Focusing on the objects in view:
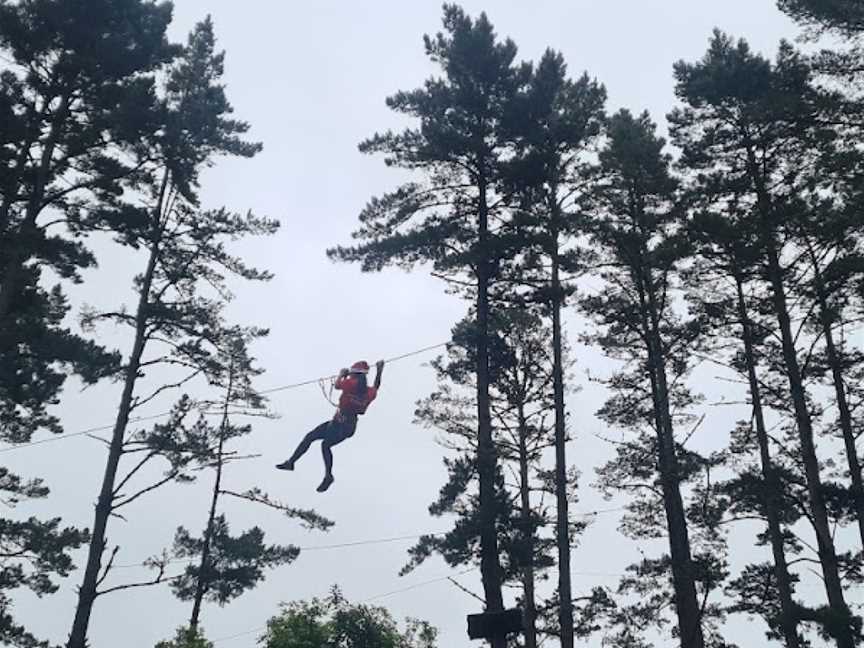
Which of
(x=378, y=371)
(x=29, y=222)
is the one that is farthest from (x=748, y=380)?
(x=29, y=222)

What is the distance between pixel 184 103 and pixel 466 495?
36.6ft

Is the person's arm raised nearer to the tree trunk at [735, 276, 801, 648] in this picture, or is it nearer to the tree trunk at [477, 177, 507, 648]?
the tree trunk at [477, 177, 507, 648]

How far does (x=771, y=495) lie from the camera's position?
14.0m

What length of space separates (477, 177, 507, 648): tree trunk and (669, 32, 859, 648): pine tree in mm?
4964

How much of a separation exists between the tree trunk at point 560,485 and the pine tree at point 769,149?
3.80 m

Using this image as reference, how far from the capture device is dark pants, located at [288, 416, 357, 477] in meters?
14.1

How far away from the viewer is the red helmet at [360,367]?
14.4 meters

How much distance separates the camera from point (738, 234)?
14.0 meters

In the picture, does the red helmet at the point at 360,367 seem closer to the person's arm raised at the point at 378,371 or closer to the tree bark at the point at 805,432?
the person's arm raised at the point at 378,371

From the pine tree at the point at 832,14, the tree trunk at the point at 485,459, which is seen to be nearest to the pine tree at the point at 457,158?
the tree trunk at the point at 485,459

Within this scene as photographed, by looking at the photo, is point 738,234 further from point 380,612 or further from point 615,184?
point 380,612

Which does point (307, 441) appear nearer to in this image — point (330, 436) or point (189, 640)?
point (330, 436)

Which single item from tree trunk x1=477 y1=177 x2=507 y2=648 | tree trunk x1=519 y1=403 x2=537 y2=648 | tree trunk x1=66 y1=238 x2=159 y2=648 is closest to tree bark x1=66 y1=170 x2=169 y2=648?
tree trunk x1=66 y1=238 x2=159 y2=648

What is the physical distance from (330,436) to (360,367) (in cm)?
146
